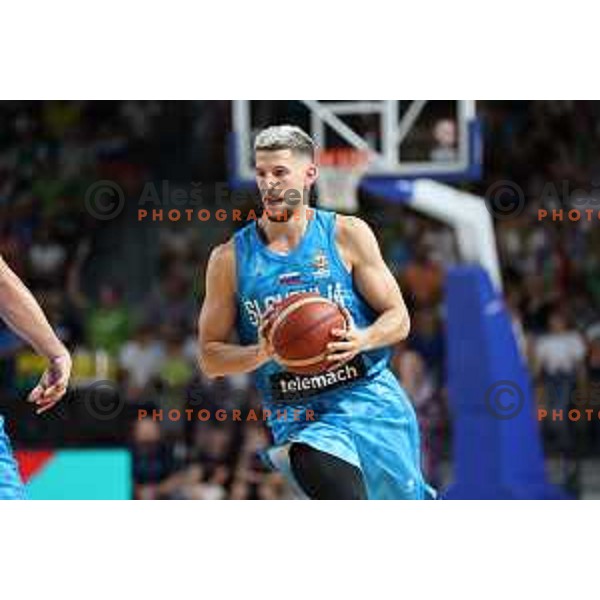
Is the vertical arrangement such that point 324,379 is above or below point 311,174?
below

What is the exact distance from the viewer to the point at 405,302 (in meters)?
7.78

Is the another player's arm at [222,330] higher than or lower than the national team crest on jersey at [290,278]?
lower

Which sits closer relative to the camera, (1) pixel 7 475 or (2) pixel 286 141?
(1) pixel 7 475

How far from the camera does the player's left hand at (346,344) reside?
702cm

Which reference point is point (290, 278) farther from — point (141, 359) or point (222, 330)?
point (141, 359)

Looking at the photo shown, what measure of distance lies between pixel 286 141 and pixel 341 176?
122 cm

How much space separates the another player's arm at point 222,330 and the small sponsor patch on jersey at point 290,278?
0.75 feet

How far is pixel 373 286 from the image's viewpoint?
23.8 feet

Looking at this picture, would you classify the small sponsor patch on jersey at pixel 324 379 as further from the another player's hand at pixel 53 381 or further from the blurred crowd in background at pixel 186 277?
the another player's hand at pixel 53 381

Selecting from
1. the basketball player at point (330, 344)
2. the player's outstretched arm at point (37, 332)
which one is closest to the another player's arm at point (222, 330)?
the basketball player at point (330, 344)

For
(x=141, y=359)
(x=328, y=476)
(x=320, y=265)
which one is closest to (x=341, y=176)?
(x=320, y=265)

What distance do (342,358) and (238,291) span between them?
0.61 metres
